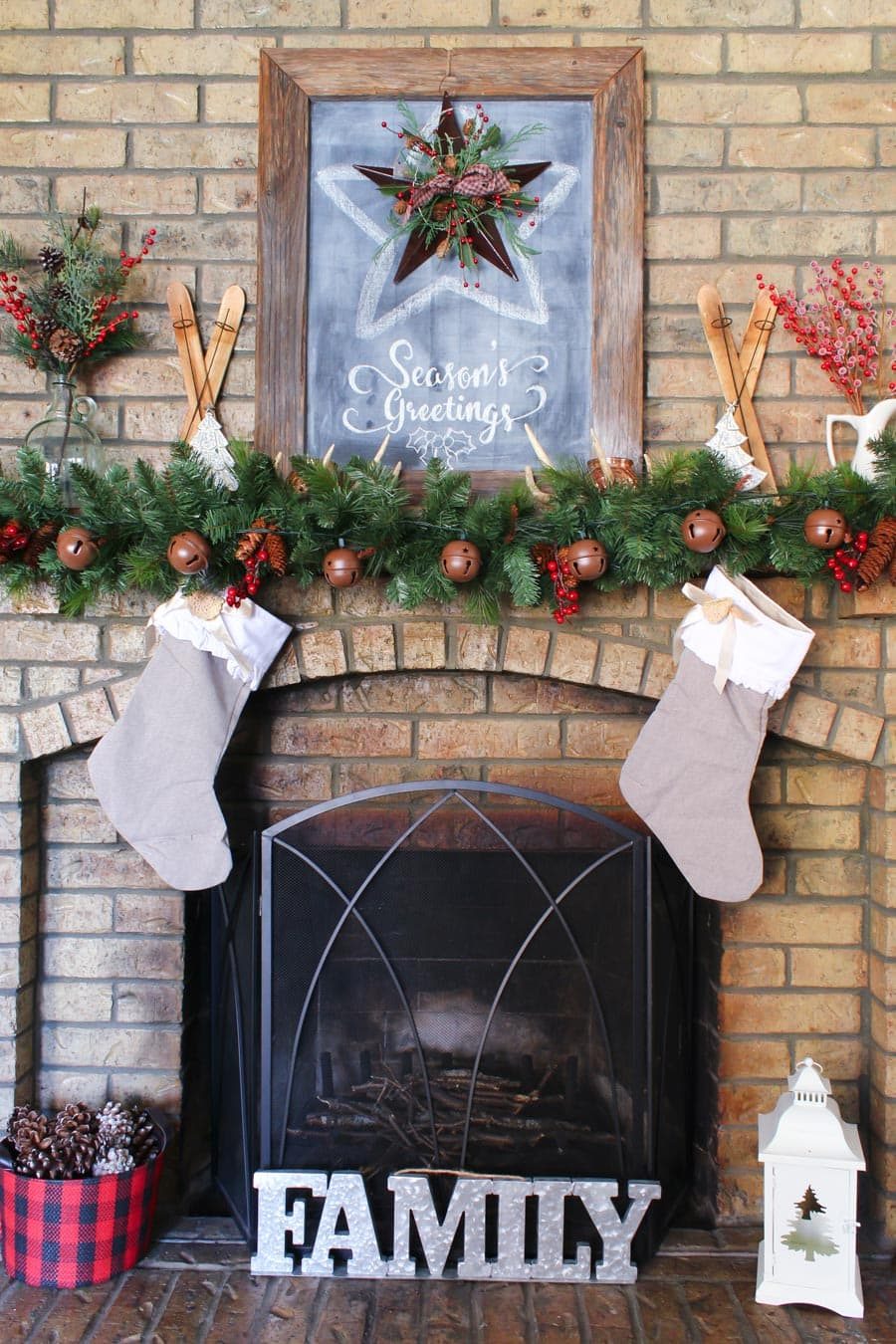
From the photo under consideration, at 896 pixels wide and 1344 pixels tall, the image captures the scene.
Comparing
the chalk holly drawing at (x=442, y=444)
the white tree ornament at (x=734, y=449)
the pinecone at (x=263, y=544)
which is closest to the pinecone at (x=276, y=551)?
the pinecone at (x=263, y=544)

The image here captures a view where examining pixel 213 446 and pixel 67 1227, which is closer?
pixel 67 1227

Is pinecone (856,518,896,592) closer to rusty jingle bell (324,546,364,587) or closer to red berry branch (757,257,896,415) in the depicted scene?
red berry branch (757,257,896,415)

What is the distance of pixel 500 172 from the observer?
1.92m

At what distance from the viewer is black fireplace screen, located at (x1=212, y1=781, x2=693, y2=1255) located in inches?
71.2

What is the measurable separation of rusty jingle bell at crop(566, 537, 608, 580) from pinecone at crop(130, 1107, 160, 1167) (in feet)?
4.27

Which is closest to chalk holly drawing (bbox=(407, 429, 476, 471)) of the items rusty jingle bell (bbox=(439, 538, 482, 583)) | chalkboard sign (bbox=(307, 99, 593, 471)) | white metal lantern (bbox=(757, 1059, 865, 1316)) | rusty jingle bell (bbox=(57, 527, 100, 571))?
chalkboard sign (bbox=(307, 99, 593, 471))

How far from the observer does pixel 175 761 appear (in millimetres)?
1805

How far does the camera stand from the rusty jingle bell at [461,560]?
1.74 metres

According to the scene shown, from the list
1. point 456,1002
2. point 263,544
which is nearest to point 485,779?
point 456,1002

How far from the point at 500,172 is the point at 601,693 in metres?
1.04

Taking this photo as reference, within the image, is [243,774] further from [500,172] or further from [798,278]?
[798,278]

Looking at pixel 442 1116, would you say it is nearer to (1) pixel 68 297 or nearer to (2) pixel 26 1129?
(2) pixel 26 1129

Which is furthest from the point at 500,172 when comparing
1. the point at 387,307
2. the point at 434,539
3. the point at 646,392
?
the point at 434,539

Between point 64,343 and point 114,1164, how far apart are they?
4.93 ft
